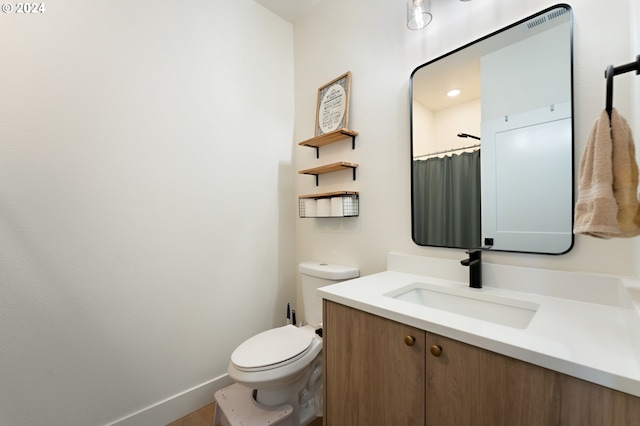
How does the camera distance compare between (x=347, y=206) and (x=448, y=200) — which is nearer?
(x=448, y=200)

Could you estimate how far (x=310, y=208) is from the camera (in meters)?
1.84

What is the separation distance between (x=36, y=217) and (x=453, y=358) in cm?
175

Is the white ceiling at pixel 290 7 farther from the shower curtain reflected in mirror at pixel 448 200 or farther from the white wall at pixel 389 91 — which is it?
the shower curtain reflected in mirror at pixel 448 200

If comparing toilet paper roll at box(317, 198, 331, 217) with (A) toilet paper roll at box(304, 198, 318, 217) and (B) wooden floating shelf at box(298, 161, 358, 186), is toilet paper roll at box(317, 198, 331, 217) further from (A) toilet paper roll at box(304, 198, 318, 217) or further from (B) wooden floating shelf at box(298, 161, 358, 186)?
(B) wooden floating shelf at box(298, 161, 358, 186)

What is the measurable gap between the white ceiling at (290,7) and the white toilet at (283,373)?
6.28ft

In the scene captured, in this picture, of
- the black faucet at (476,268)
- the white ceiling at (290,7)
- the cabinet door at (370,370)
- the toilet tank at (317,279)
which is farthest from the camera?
the white ceiling at (290,7)

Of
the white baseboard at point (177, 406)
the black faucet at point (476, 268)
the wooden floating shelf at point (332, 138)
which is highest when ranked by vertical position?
the wooden floating shelf at point (332, 138)

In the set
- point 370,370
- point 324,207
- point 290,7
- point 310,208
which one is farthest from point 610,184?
point 290,7

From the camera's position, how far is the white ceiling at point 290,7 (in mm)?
1936

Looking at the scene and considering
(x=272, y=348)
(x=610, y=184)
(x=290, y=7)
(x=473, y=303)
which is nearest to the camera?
(x=610, y=184)

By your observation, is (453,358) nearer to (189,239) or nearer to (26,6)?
(189,239)

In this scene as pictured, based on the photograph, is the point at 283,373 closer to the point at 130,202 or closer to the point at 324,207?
the point at 324,207

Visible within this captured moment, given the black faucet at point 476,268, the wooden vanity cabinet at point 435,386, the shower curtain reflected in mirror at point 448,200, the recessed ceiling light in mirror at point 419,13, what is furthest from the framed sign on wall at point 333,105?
the wooden vanity cabinet at point 435,386

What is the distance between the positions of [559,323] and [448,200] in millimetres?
657
